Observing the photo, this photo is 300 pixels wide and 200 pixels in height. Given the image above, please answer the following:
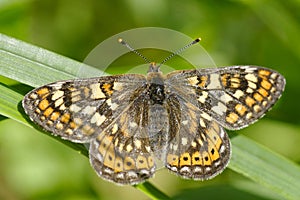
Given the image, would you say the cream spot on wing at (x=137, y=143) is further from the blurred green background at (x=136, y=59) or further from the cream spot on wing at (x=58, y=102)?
the blurred green background at (x=136, y=59)

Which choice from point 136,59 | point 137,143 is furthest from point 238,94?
point 136,59

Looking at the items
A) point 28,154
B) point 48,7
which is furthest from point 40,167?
point 48,7

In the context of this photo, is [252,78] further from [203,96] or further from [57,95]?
[57,95]

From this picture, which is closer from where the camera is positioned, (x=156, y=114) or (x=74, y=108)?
(x=74, y=108)

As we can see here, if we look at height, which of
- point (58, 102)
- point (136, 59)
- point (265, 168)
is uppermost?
point (58, 102)

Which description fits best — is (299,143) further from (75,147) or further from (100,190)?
(75,147)

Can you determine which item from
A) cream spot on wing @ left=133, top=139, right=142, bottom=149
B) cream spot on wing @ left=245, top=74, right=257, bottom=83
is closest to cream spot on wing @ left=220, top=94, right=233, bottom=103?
cream spot on wing @ left=245, top=74, right=257, bottom=83

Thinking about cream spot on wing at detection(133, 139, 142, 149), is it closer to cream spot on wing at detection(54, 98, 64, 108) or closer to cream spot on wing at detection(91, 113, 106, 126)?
cream spot on wing at detection(91, 113, 106, 126)
